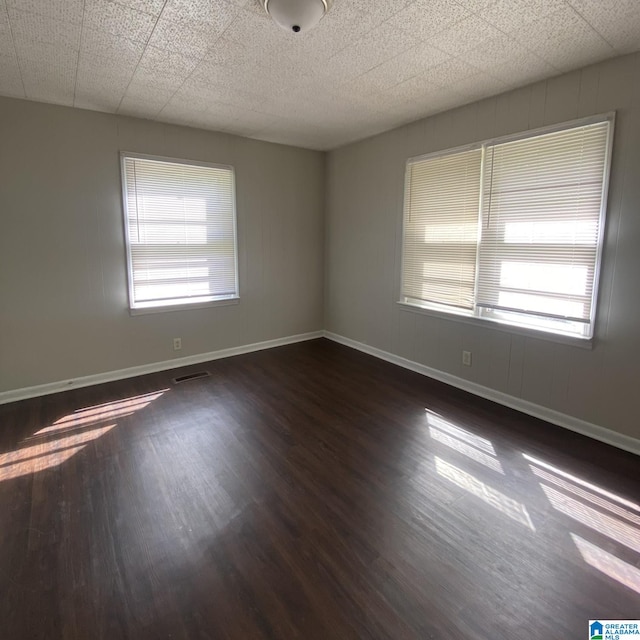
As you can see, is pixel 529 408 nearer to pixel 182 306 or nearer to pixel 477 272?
pixel 477 272

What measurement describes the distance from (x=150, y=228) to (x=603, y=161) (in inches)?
152

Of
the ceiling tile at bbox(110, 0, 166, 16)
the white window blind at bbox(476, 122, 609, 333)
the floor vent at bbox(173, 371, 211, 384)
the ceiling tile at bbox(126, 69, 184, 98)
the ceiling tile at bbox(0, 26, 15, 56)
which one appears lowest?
the floor vent at bbox(173, 371, 211, 384)

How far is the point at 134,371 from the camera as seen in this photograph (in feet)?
12.9

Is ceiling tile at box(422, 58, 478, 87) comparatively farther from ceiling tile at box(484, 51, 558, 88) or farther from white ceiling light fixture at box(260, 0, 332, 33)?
white ceiling light fixture at box(260, 0, 332, 33)

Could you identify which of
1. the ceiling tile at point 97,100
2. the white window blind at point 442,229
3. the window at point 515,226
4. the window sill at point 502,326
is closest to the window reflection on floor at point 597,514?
the window sill at point 502,326

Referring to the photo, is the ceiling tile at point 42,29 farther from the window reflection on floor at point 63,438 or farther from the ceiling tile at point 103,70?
the window reflection on floor at point 63,438

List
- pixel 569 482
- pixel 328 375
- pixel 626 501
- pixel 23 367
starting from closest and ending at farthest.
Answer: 1. pixel 626 501
2. pixel 569 482
3. pixel 23 367
4. pixel 328 375

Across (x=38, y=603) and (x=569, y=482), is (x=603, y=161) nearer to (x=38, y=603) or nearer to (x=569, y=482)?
(x=569, y=482)

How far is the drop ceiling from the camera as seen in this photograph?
1.96m

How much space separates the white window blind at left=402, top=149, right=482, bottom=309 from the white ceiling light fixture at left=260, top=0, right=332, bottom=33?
1.97 meters

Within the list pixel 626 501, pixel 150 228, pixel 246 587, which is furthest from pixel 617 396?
pixel 150 228

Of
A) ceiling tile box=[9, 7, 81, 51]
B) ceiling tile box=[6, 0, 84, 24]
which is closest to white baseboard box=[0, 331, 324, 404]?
ceiling tile box=[9, 7, 81, 51]

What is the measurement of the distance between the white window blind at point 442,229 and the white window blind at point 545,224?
0.15 meters

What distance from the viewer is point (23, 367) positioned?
3361 millimetres
